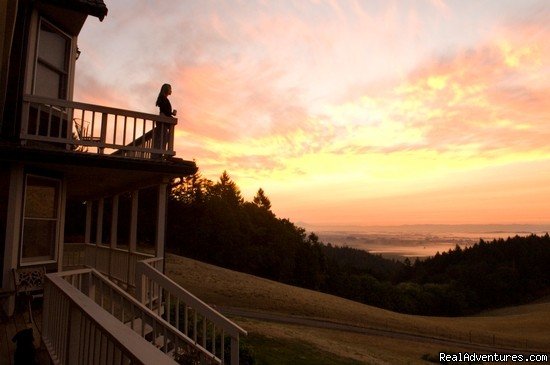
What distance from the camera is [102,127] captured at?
913 cm

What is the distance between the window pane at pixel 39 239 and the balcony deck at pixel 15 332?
1163mm

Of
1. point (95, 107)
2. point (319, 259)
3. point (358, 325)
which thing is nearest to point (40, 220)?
point (95, 107)

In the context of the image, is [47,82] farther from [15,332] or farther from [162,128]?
[15,332]

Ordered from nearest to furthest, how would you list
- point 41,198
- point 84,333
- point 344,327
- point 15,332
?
point 84,333
point 15,332
point 41,198
point 344,327

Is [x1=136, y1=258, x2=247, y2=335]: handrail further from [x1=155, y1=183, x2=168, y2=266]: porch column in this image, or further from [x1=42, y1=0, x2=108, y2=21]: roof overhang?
[x1=42, y1=0, x2=108, y2=21]: roof overhang

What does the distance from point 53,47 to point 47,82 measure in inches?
39.3

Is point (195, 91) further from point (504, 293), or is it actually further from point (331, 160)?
point (504, 293)

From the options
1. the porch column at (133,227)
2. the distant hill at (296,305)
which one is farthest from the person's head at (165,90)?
the distant hill at (296,305)

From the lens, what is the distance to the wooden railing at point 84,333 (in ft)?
8.80

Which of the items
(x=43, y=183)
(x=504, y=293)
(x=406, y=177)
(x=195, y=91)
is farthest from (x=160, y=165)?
(x=504, y=293)

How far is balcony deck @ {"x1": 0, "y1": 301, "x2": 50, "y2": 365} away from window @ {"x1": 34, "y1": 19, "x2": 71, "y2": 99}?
5057mm

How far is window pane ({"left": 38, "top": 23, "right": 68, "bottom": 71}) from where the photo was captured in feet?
33.5

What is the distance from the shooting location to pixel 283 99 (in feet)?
85.5

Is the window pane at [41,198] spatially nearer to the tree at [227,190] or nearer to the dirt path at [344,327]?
the dirt path at [344,327]
